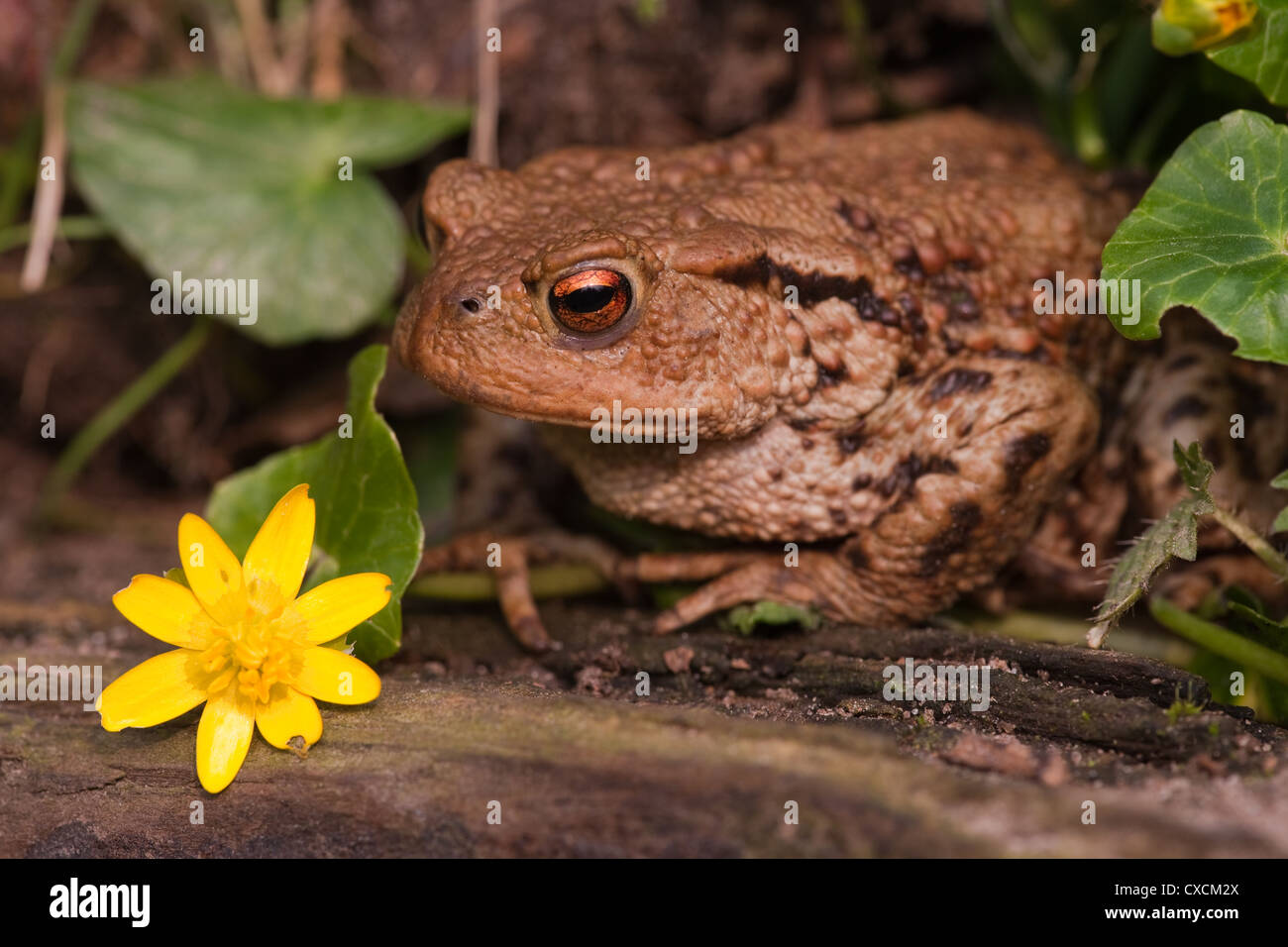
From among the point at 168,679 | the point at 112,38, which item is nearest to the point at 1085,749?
the point at 168,679

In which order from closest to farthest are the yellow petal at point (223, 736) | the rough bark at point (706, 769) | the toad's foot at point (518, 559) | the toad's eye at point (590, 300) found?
the rough bark at point (706, 769), the yellow petal at point (223, 736), the toad's eye at point (590, 300), the toad's foot at point (518, 559)

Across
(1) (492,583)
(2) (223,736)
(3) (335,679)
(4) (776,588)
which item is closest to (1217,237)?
(4) (776,588)

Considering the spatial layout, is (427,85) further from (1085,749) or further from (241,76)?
(1085,749)

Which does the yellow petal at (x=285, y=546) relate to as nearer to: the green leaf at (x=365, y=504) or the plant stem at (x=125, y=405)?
the green leaf at (x=365, y=504)

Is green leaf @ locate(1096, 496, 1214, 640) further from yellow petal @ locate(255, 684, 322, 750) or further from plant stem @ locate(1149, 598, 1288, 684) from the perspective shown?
yellow petal @ locate(255, 684, 322, 750)

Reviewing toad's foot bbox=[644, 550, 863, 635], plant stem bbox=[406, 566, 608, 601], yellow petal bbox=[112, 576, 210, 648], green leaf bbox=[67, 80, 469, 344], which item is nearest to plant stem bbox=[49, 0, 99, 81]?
green leaf bbox=[67, 80, 469, 344]


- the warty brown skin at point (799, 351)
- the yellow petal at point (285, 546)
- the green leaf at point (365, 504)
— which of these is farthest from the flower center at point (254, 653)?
the warty brown skin at point (799, 351)
